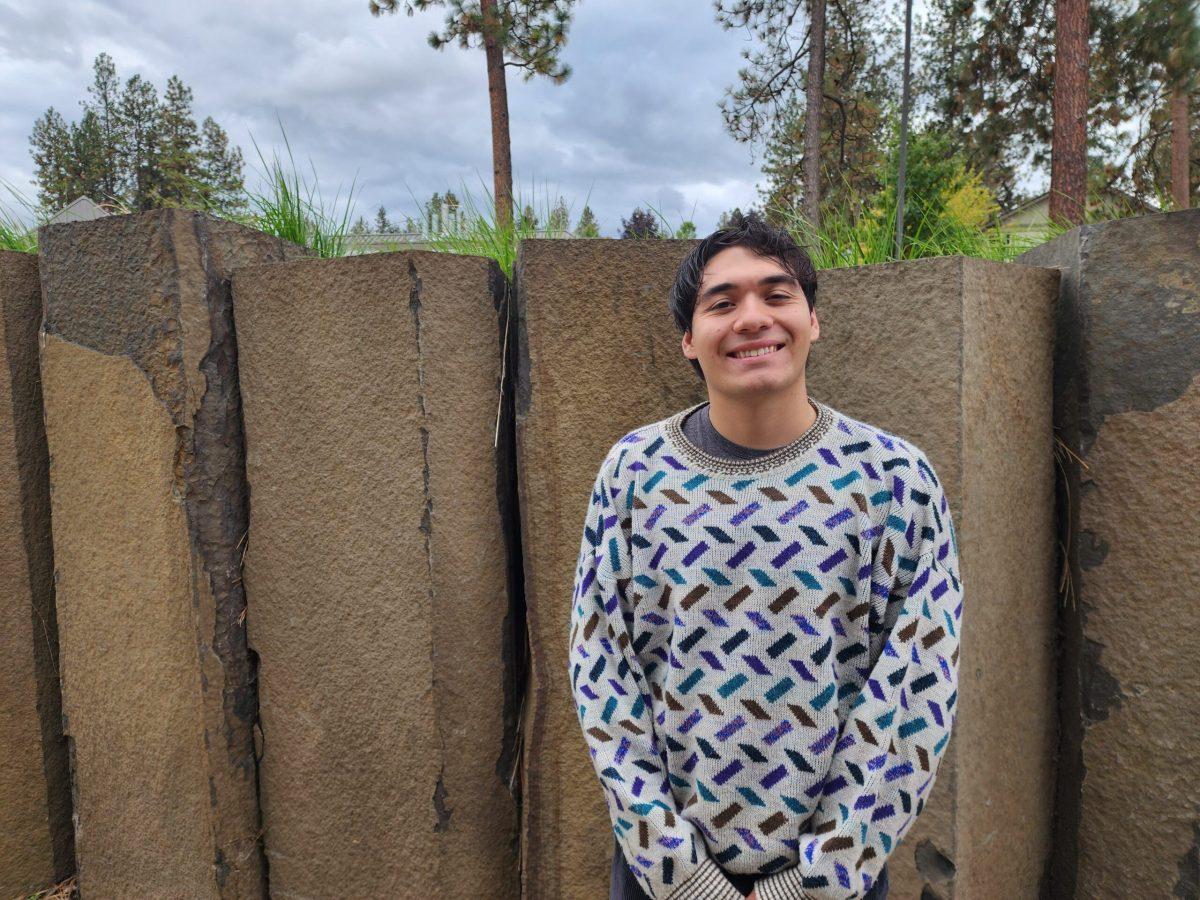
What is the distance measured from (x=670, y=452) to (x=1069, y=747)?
1.42 m

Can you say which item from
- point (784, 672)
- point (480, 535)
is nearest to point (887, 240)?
point (480, 535)

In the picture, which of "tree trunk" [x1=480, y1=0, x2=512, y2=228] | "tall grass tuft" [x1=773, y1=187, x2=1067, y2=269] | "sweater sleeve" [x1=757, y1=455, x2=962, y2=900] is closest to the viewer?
"sweater sleeve" [x1=757, y1=455, x2=962, y2=900]

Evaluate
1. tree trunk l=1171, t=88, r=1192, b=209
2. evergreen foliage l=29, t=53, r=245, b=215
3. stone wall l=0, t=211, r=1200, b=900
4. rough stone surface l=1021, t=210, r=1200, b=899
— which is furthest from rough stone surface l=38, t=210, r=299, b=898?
evergreen foliage l=29, t=53, r=245, b=215

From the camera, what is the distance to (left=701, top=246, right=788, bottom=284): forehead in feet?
4.23

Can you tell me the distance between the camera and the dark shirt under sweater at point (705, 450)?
1.31 m

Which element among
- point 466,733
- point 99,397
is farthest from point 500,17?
point 466,733

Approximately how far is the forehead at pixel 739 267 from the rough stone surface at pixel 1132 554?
1.06 meters

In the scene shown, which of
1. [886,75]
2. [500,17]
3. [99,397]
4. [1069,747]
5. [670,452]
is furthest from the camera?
[886,75]

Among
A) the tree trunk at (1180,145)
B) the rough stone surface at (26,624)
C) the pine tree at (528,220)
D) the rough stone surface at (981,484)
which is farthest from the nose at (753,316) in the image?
the tree trunk at (1180,145)

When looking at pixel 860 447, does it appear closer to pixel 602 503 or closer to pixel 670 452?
pixel 670 452

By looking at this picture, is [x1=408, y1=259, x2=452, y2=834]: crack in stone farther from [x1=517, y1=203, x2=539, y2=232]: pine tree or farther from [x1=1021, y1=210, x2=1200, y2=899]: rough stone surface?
[x1=1021, y1=210, x2=1200, y2=899]: rough stone surface

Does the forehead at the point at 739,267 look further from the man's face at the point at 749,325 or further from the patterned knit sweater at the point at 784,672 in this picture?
the patterned knit sweater at the point at 784,672

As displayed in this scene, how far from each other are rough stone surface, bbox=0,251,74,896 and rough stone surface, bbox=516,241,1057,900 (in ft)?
4.99

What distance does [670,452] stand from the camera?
4.40 feet
